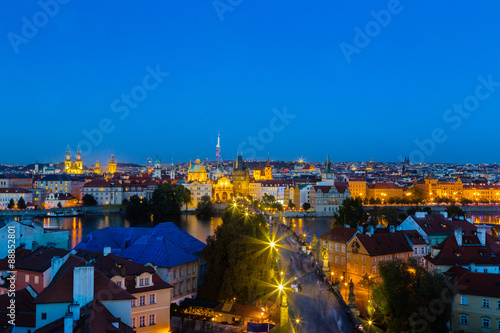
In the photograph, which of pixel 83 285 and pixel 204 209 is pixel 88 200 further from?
pixel 83 285

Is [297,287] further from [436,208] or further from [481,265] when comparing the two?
[436,208]

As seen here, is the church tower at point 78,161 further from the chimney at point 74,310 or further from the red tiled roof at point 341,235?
the chimney at point 74,310

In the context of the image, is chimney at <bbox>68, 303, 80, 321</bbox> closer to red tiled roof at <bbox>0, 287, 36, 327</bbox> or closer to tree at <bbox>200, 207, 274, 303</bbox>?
red tiled roof at <bbox>0, 287, 36, 327</bbox>

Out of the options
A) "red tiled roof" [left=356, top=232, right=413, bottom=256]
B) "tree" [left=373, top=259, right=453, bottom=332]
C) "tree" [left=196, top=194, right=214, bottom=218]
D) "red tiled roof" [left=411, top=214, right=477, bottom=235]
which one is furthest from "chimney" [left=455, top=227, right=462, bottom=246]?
"tree" [left=196, top=194, right=214, bottom=218]

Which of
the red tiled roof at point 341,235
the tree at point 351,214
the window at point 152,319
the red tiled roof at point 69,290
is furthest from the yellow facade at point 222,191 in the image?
the red tiled roof at point 69,290

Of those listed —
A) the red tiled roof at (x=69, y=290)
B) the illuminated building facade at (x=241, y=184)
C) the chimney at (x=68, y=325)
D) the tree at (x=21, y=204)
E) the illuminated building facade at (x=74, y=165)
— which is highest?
the illuminated building facade at (x=74, y=165)

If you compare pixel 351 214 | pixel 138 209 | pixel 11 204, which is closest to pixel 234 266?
pixel 351 214
